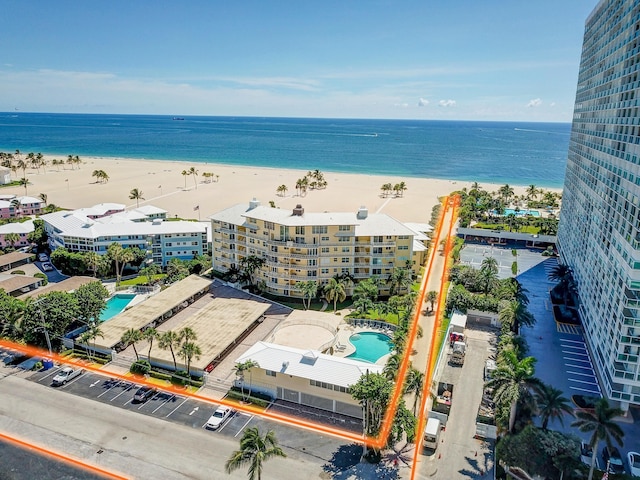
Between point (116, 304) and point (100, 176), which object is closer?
point (116, 304)

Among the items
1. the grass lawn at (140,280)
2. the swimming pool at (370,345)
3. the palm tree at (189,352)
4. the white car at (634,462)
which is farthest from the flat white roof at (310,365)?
the grass lawn at (140,280)

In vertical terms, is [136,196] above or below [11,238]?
above

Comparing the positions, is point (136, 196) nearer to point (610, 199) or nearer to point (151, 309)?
point (151, 309)

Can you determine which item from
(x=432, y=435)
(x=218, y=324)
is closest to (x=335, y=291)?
(x=218, y=324)

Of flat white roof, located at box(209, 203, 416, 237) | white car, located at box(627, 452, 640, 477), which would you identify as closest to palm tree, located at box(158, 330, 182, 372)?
flat white roof, located at box(209, 203, 416, 237)

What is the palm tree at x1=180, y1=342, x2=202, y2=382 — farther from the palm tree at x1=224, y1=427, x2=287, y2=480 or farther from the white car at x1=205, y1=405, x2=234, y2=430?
the palm tree at x1=224, y1=427, x2=287, y2=480

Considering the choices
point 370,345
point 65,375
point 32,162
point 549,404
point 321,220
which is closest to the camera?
point 549,404

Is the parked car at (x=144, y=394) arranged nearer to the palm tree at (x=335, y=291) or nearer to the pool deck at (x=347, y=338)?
the pool deck at (x=347, y=338)
